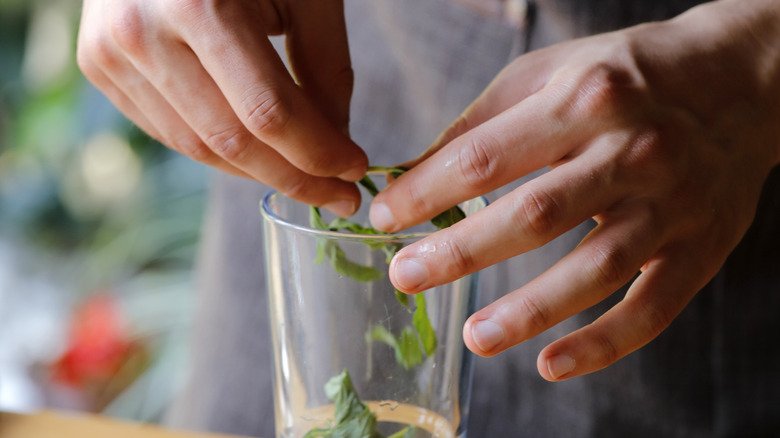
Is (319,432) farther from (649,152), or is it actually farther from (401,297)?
(649,152)

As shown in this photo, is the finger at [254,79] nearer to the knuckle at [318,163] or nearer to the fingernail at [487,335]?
the knuckle at [318,163]

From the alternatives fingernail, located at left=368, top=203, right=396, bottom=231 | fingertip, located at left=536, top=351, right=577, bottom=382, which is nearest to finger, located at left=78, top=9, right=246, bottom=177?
fingernail, located at left=368, top=203, right=396, bottom=231

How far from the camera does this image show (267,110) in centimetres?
35

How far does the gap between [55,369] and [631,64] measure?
4.16 feet

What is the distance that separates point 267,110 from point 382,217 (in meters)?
0.08

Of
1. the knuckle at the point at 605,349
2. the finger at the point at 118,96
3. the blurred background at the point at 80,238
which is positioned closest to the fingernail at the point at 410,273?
the knuckle at the point at 605,349

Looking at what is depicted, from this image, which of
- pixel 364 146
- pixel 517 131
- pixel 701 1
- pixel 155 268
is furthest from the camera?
pixel 155 268

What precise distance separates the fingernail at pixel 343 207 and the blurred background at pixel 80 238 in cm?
104

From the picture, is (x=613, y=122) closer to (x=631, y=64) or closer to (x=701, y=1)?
(x=631, y=64)

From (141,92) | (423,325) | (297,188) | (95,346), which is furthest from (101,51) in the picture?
(95,346)

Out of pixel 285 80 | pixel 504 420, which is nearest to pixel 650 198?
pixel 285 80

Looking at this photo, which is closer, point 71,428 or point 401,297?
point 401,297

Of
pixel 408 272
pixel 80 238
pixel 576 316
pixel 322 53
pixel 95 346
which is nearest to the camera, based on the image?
pixel 408 272

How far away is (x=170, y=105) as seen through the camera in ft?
1.36
